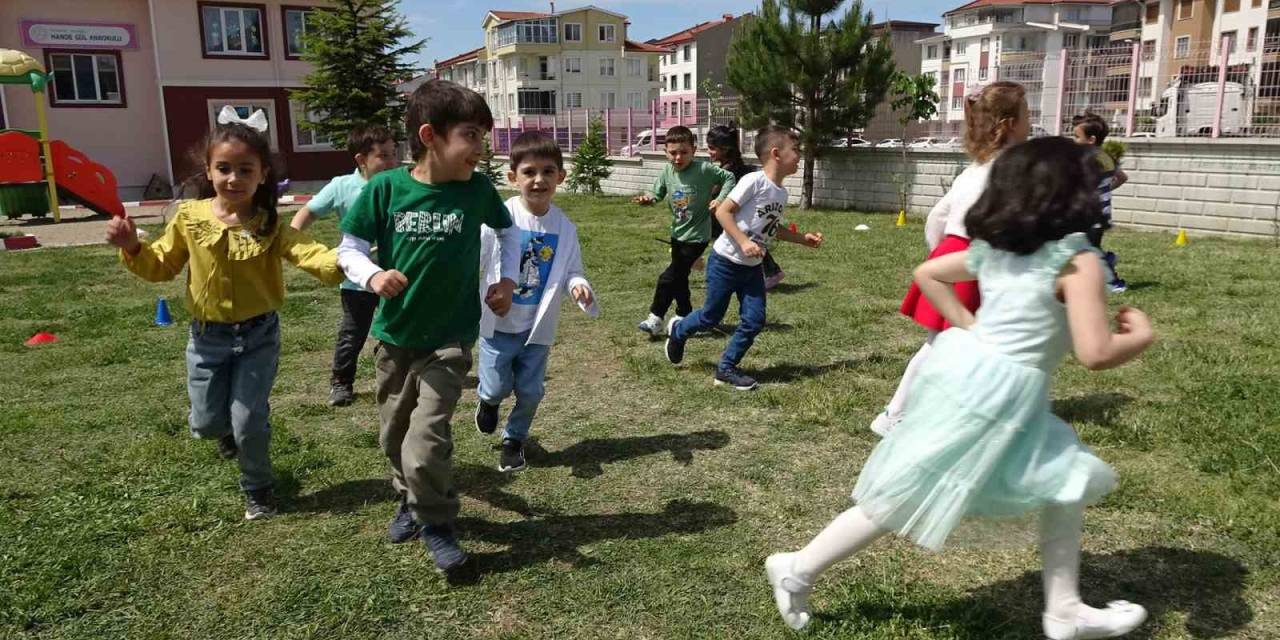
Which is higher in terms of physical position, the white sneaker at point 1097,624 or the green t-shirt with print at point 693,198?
the green t-shirt with print at point 693,198

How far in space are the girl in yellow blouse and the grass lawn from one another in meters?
0.40

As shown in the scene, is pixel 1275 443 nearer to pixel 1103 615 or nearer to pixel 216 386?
pixel 1103 615

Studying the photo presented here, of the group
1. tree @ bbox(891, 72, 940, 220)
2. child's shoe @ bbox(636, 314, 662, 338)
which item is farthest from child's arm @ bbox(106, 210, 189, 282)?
tree @ bbox(891, 72, 940, 220)

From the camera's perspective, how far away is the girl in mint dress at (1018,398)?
2410 mm

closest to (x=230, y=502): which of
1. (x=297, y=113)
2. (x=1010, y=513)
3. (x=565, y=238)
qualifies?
(x=565, y=238)

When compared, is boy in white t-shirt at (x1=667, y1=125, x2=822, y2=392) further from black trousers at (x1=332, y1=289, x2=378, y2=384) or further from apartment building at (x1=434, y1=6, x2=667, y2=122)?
apartment building at (x1=434, y1=6, x2=667, y2=122)

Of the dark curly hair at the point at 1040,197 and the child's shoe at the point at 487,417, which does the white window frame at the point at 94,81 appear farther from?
the dark curly hair at the point at 1040,197

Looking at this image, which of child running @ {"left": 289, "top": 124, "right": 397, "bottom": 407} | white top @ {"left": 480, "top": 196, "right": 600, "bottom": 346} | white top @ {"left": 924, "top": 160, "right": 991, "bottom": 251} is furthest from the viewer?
child running @ {"left": 289, "top": 124, "right": 397, "bottom": 407}

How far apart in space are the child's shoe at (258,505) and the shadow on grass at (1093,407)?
4100mm

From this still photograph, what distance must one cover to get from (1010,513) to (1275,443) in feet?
8.58

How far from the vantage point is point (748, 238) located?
5508 millimetres

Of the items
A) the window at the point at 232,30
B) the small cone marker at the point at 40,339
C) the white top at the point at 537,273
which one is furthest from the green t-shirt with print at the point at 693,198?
the window at the point at 232,30

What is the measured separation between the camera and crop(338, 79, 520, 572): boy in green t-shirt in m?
3.27

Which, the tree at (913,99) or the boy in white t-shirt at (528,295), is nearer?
the boy in white t-shirt at (528,295)
